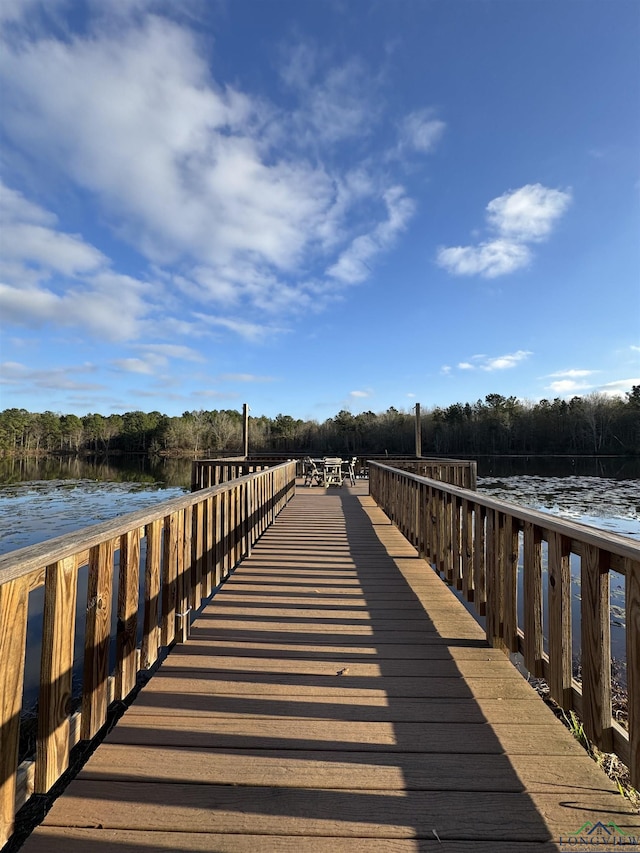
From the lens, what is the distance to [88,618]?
1.36 meters

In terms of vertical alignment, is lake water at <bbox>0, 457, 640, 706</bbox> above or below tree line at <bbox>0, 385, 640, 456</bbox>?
below

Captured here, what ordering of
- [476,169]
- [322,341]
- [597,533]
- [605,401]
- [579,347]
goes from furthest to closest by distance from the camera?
[605,401] → [322,341] → [579,347] → [476,169] → [597,533]

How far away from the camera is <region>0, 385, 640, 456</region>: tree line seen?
38.1 meters

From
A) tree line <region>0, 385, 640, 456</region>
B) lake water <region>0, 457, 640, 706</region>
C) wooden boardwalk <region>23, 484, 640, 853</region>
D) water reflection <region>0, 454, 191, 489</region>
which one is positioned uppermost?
tree line <region>0, 385, 640, 456</region>

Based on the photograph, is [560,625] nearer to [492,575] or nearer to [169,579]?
[492,575]

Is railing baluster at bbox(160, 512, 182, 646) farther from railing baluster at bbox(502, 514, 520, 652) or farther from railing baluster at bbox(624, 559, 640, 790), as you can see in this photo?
railing baluster at bbox(624, 559, 640, 790)

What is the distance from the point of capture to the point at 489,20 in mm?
5918

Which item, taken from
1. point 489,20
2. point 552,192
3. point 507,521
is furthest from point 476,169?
point 507,521

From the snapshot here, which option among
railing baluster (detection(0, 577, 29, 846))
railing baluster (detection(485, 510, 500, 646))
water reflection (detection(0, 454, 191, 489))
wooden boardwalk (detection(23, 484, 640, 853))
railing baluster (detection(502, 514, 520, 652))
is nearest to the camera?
railing baluster (detection(0, 577, 29, 846))

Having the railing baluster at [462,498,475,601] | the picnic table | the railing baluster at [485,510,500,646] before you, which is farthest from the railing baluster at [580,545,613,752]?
the picnic table

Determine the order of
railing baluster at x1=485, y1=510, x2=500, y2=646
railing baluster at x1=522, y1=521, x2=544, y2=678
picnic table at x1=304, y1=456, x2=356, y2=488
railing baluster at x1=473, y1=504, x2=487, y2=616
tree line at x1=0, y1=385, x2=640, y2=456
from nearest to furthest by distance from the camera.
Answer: railing baluster at x1=522, y1=521, x2=544, y2=678, railing baluster at x1=485, y1=510, x2=500, y2=646, railing baluster at x1=473, y1=504, x2=487, y2=616, picnic table at x1=304, y1=456, x2=356, y2=488, tree line at x1=0, y1=385, x2=640, y2=456

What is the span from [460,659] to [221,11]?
8.78m

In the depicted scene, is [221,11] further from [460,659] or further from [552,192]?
[460,659]

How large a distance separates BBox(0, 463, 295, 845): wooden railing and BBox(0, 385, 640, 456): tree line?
27.6 metres
